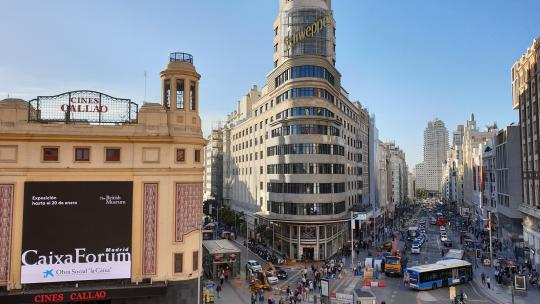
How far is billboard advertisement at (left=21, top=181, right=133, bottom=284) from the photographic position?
103ft

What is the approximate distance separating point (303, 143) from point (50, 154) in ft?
132

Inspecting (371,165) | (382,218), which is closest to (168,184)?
(371,165)

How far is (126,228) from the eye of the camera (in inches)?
1302

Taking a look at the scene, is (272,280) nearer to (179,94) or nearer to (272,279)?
(272,279)

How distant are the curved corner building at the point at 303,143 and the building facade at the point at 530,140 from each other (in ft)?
90.5

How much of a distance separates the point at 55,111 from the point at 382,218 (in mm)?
107351

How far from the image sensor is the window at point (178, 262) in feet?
110

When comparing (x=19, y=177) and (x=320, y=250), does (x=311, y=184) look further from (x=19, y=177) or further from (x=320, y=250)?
(x=19, y=177)

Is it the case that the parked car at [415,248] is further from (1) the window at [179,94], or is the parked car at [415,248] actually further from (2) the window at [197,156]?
(1) the window at [179,94]

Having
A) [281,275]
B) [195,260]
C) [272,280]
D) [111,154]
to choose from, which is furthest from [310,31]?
[195,260]

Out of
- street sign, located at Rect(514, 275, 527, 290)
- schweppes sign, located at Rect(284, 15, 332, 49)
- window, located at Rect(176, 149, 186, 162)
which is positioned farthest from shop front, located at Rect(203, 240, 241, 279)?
schweppes sign, located at Rect(284, 15, 332, 49)

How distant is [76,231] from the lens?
32250mm

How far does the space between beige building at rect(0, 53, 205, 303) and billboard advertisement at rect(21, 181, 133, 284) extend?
2.8 inches

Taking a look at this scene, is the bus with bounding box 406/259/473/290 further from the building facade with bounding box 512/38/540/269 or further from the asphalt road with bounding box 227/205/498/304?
the building facade with bounding box 512/38/540/269
